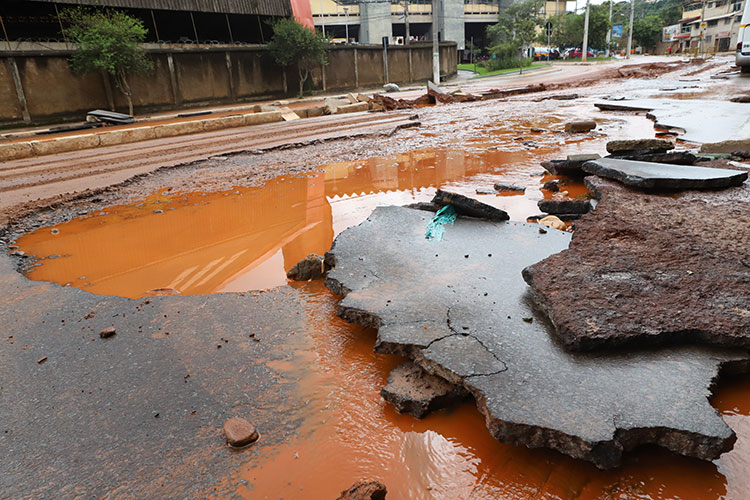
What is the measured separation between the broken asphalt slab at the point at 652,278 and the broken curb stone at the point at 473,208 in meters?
0.68

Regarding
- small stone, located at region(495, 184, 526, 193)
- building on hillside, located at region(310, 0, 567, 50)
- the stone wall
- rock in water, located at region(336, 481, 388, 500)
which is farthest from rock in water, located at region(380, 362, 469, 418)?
building on hillside, located at region(310, 0, 567, 50)

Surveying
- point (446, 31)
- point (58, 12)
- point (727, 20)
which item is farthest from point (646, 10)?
point (58, 12)

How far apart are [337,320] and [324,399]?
2.42 feet

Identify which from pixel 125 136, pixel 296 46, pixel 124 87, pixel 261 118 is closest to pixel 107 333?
pixel 125 136

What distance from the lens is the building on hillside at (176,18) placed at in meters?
20.7

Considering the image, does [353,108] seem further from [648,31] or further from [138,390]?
[648,31]

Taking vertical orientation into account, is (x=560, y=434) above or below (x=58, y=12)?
below

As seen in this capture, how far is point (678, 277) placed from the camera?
2590mm

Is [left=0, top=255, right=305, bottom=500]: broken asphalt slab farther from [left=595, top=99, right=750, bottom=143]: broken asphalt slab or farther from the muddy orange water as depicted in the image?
[left=595, top=99, right=750, bottom=143]: broken asphalt slab

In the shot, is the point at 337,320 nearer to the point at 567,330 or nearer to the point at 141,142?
the point at 567,330

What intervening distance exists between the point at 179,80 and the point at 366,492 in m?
25.2

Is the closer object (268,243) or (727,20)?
(268,243)

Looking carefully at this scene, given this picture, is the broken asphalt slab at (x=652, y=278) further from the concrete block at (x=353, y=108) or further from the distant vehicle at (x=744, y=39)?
the distant vehicle at (x=744, y=39)

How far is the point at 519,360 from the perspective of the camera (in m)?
2.14
